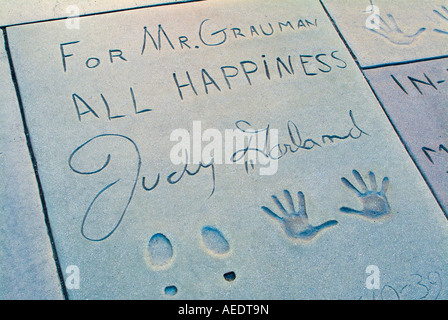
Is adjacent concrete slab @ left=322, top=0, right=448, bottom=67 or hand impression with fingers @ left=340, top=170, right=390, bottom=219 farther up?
adjacent concrete slab @ left=322, top=0, right=448, bottom=67

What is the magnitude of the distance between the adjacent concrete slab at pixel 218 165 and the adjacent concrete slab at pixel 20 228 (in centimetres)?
6

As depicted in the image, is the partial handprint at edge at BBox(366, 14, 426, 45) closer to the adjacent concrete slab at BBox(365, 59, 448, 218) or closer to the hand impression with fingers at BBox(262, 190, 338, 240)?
the adjacent concrete slab at BBox(365, 59, 448, 218)

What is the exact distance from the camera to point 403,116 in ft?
6.32

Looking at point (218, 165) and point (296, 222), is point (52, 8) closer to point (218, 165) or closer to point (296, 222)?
point (218, 165)

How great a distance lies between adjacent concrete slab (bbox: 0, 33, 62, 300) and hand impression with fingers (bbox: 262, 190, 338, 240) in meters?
0.89

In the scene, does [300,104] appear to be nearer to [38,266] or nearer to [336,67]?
[336,67]

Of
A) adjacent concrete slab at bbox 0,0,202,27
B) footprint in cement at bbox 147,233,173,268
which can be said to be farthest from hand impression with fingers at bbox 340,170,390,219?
adjacent concrete slab at bbox 0,0,202,27

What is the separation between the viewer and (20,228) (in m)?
1.51

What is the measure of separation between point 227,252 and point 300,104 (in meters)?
0.85

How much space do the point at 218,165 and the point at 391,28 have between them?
145 centimetres

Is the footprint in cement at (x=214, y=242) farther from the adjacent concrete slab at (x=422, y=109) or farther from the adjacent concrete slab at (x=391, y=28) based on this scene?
the adjacent concrete slab at (x=391, y=28)
